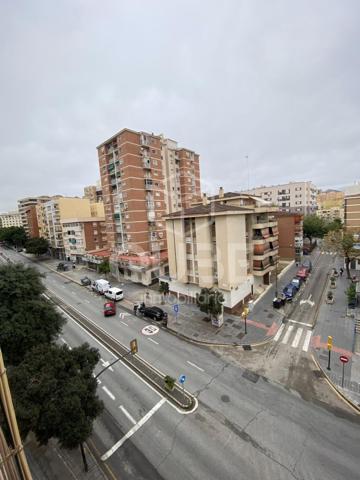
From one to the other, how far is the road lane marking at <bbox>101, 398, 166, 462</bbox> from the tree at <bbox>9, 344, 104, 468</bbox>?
9.28 feet

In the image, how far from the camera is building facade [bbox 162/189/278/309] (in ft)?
77.4

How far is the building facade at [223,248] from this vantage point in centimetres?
2358

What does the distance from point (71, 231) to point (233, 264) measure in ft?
152

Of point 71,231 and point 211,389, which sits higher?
point 71,231

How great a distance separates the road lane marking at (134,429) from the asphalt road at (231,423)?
57mm

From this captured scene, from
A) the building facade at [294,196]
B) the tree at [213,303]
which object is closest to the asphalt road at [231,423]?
the tree at [213,303]

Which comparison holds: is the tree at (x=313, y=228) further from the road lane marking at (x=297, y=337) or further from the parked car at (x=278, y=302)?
the road lane marking at (x=297, y=337)

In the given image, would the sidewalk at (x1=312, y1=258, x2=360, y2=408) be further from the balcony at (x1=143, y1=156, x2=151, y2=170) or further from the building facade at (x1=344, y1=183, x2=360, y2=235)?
the balcony at (x1=143, y1=156, x2=151, y2=170)

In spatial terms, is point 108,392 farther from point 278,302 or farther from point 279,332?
point 278,302

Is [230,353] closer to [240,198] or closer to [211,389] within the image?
[211,389]

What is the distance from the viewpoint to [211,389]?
14.1 metres

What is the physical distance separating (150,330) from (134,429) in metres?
10.3

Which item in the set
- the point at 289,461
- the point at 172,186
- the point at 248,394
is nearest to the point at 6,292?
the point at 248,394

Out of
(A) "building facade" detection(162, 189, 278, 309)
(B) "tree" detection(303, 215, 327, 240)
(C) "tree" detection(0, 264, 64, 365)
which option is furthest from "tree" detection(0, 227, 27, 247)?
(B) "tree" detection(303, 215, 327, 240)
